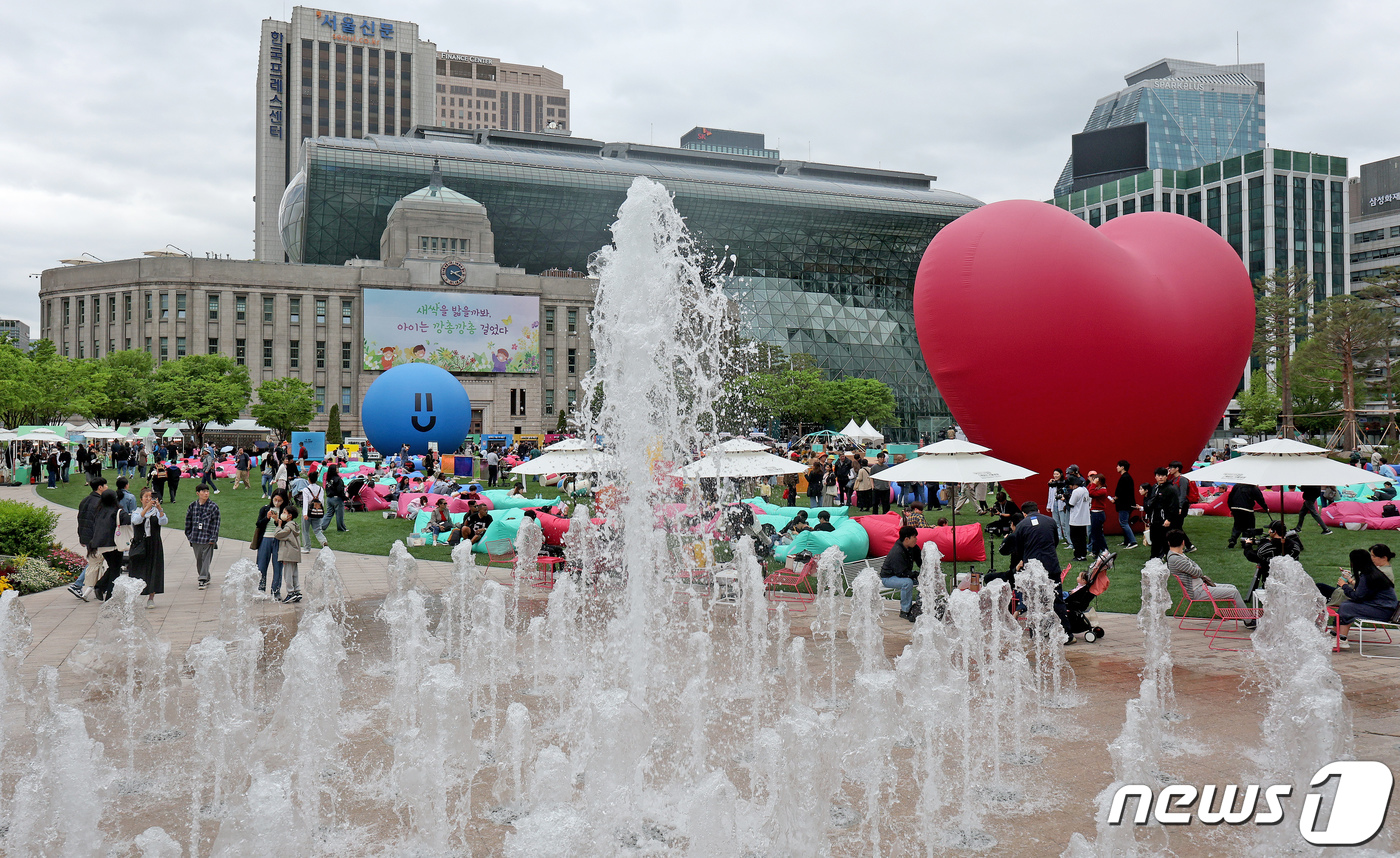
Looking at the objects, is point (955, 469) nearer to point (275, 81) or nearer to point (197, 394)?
point (197, 394)

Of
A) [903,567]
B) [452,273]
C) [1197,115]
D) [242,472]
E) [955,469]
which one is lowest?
[903,567]

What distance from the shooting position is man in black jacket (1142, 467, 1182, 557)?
1288 centimetres

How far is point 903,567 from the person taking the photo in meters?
10.8

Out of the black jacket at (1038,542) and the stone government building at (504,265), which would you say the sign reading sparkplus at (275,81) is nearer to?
the stone government building at (504,265)

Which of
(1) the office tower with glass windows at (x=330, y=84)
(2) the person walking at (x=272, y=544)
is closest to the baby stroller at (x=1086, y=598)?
(2) the person walking at (x=272, y=544)

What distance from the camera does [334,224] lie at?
78562 mm

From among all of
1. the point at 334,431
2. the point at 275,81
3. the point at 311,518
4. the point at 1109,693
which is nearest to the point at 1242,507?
the point at 1109,693

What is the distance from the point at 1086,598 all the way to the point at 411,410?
31005mm

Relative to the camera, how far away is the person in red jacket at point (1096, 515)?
13992mm

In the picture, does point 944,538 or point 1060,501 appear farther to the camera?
point 1060,501

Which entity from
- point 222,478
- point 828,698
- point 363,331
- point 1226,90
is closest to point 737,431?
point 222,478

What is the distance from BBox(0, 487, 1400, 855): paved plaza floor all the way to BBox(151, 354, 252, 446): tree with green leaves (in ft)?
155

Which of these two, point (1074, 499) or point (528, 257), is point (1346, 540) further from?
point (528, 257)

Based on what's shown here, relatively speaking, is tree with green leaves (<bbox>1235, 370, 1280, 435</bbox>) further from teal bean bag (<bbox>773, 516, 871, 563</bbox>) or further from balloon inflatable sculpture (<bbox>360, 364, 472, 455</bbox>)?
teal bean bag (<bbox>773, 516, 871, 563</bbox>)
